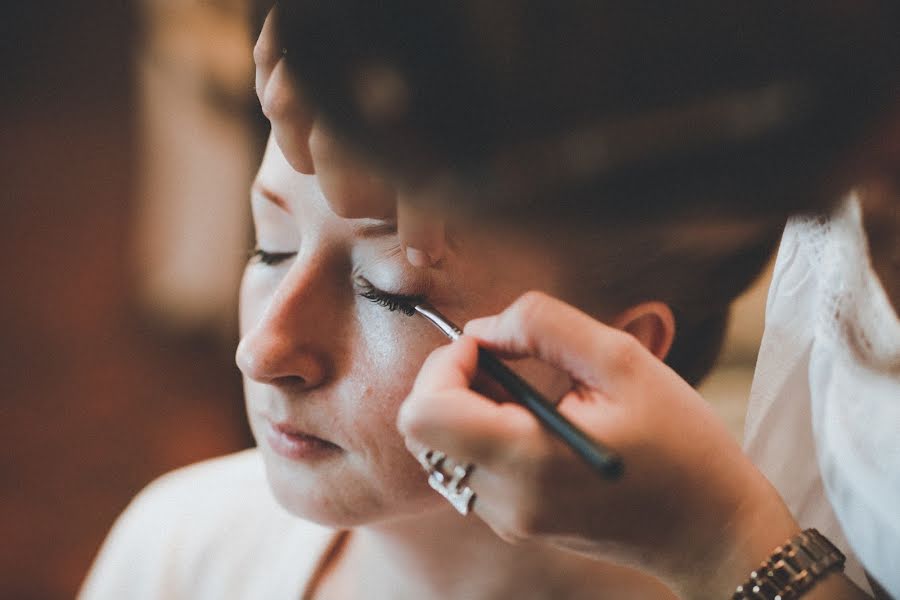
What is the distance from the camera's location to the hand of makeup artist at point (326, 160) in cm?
52

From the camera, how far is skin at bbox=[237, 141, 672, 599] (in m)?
0.64

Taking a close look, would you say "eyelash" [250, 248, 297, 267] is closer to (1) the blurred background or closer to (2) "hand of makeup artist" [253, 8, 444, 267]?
(2) "hand of makeup artist" [253, 8, 444, 267]

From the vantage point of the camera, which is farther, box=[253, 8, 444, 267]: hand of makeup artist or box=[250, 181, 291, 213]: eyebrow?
box=[250, 181, 291, 213]: eyebrow

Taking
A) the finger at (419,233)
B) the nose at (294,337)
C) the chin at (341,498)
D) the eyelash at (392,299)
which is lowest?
the chin at (341,498)

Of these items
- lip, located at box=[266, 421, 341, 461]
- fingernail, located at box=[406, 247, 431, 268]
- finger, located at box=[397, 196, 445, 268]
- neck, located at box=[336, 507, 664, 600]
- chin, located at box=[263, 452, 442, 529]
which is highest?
finger, located at box=[397, 196, 445, 268]

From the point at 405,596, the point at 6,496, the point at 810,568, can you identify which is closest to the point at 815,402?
the point at 810,568

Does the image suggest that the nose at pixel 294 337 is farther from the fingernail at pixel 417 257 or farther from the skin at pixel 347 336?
the fingernail at pixel 417 257

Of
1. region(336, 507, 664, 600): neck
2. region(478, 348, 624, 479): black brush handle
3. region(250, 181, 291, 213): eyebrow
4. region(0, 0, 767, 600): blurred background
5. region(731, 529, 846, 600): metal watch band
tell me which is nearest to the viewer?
region(478, 348, 624, 479): black brush handle

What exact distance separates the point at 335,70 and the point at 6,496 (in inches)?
73.7

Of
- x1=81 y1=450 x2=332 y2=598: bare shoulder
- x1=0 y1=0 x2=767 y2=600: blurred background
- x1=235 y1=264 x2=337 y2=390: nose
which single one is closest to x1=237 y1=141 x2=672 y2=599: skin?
x1=235 y1=264 x2=337 y2=390: nose

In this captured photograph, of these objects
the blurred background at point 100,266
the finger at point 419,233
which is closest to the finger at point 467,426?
the finger at point 419,233

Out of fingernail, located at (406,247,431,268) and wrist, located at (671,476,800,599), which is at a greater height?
fingernail, located at (406,247,431,268)

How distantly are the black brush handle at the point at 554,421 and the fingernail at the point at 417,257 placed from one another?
0.09 metres

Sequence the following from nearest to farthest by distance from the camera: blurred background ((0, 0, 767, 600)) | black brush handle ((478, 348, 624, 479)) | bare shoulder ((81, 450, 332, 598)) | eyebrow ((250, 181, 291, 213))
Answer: black brush handle ((478, 348, 624, 479)), eyebrow ((250, 181, 291, 213)), bare shoulder ((81, 450, 332, 598)), blurred background ((0, 0, 767, 600))
